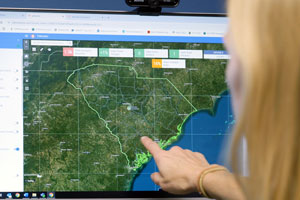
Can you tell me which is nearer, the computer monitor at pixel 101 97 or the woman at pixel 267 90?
the woman at pixel 267 90

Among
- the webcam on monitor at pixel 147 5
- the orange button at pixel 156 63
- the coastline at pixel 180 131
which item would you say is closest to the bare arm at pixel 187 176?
the coastline at pixel 180 131

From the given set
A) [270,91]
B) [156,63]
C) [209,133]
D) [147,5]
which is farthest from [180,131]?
[270,91]

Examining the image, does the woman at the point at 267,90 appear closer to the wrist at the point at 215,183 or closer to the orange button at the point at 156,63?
the wrist at the point at 215,183

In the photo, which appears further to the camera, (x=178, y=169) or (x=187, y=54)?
(x=187, y=54)

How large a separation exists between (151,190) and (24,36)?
49 centimetres

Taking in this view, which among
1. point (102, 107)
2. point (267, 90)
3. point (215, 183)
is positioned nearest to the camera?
point (267, 90)

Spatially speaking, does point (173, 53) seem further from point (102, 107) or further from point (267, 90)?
point (267, 90)

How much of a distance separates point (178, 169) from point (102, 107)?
10.0 inches

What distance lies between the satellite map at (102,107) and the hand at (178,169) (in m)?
0.12

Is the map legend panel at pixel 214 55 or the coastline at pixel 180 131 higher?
the map legend panel at pixel 214 55

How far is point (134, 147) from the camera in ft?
2.80

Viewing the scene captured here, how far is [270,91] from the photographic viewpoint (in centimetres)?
37

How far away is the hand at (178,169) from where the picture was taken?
27.7 inches

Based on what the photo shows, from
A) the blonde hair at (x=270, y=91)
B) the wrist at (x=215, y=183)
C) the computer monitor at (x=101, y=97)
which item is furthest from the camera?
the computer monitor at (x=101, y=97)
